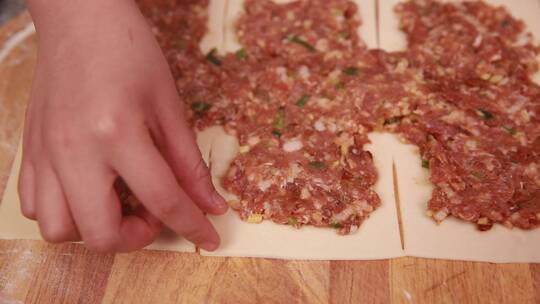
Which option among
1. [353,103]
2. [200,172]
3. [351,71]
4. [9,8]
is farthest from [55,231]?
[9,8]

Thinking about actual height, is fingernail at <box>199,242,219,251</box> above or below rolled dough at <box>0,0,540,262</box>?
above

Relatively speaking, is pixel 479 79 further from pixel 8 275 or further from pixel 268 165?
pixel 8 275

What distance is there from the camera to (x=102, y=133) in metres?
1.31

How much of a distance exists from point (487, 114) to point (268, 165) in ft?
2.72

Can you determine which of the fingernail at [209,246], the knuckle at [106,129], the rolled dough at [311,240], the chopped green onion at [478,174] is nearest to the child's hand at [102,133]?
the knuckle at [106,129]

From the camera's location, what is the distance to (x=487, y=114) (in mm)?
1944

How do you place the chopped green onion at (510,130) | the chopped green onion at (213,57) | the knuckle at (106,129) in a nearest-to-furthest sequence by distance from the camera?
the knuckle at (106,129), the chopped green onion at (510,130), the chopped green onion at (213,57)

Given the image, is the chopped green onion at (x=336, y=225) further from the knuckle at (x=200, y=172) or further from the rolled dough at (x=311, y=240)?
the knuckle at (x=200, y=172)

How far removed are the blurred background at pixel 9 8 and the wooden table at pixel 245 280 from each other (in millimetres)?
1449

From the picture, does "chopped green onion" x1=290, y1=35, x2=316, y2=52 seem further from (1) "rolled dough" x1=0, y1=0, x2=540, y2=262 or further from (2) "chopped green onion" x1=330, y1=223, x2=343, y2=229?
(2) "chopped green onion" x1=330, y1=223, x2=343, y2=229

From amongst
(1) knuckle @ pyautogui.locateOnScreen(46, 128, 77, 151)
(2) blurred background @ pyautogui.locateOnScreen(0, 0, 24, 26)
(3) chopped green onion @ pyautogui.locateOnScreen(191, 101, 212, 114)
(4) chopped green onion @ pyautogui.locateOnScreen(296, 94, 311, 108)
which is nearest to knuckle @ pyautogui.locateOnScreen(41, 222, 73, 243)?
(1) knuckle @ pyautogui.locateOnScreen(46, 128, 77, 151)

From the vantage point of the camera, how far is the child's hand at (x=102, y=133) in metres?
1.33

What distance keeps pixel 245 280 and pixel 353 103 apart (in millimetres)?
760

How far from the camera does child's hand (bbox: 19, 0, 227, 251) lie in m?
1.33
